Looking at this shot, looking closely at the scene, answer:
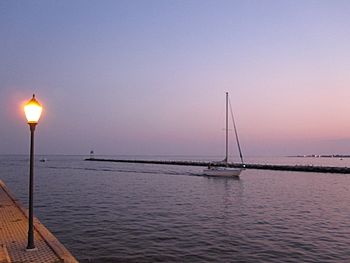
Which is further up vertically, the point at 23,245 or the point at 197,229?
the point at 23,245

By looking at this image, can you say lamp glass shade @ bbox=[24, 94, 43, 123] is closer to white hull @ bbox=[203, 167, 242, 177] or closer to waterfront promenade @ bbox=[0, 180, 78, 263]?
waterfront promenade @ bbox=[0, 180, 78, 263]

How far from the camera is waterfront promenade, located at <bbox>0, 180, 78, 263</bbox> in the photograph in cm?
998

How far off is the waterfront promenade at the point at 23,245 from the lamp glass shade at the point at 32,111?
3567mm

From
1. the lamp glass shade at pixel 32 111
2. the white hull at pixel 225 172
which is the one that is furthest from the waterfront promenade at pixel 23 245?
the white hull at pixel 225 172

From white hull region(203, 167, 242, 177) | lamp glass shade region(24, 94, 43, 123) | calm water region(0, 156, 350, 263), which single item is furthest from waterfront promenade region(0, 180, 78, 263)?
white hull region(203, 167, 242, 177)

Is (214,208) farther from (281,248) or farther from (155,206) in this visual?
(281,248)

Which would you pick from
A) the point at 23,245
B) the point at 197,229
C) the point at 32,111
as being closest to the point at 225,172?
the point at 197,229

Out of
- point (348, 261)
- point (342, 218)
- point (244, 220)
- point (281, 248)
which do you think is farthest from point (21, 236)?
point (342, 218)

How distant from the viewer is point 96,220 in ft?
67.5

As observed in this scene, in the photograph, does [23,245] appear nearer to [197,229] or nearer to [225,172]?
[197,229]

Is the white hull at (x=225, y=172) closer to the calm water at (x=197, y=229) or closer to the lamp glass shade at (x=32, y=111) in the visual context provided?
the calm water at (x=197, y=229)

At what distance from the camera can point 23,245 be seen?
445 inches

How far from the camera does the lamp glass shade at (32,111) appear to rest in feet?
35.8

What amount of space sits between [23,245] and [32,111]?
12.7ft
